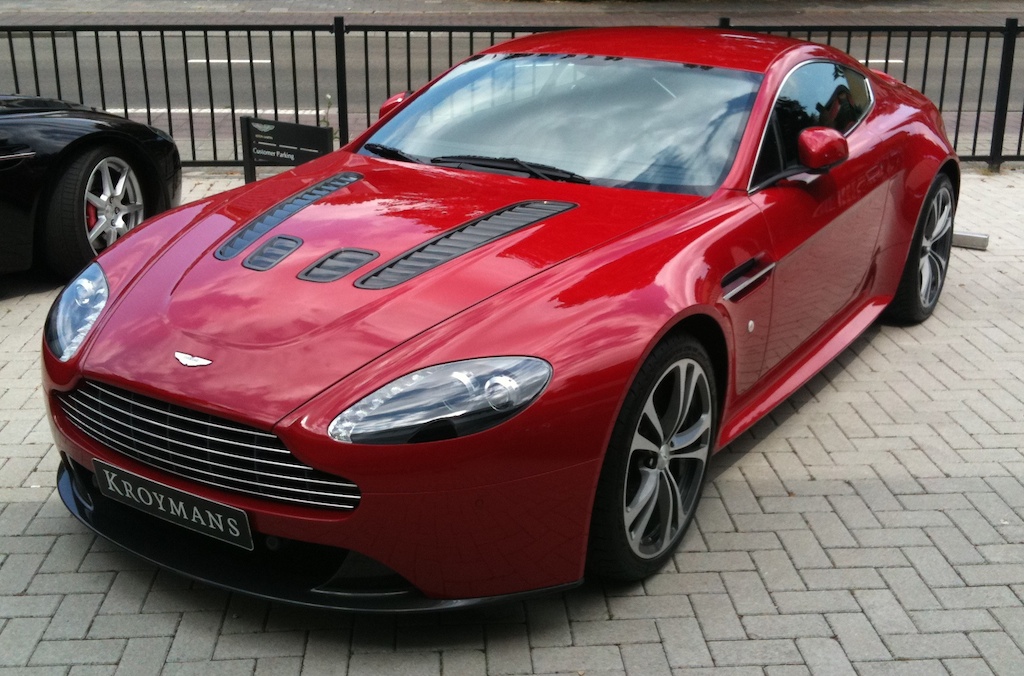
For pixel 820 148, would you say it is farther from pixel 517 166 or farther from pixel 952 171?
pixel 952 171

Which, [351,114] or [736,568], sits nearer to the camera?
[736,568]

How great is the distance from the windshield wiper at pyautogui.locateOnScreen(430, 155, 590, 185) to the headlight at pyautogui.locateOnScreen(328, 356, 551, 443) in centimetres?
136

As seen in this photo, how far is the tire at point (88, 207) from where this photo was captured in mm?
6602

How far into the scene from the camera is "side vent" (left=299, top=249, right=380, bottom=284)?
12.4ft

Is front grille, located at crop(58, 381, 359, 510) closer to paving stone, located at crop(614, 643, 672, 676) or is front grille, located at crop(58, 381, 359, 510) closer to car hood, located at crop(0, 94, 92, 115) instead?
paving stone, located at crop(614, 643, 672, 676)

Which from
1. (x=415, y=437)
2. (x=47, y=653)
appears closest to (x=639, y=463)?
(x=415, y=437)

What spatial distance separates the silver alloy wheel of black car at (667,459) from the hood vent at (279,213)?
57.5 inches

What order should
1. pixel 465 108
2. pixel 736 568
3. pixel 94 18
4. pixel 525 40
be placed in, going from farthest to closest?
pixel 94 18, pixel 525 40, pixel 465 108, pixel 736 568

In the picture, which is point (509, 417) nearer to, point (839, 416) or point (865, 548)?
point (865, 548)

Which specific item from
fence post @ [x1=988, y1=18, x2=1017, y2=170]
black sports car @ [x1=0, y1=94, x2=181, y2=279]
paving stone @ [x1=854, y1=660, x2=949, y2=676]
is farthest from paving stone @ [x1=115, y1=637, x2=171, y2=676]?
fence post @ [x1=988, y1=18, x2=1017, y2=170]

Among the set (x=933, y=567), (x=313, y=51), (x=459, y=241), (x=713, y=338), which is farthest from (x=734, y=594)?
(x=313, y=51)

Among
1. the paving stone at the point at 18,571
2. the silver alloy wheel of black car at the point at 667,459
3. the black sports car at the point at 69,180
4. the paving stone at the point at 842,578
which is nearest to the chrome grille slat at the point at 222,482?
the paving stone at the point at 18,571

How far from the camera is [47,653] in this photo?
3.56 m

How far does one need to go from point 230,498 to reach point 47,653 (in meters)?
0.77
